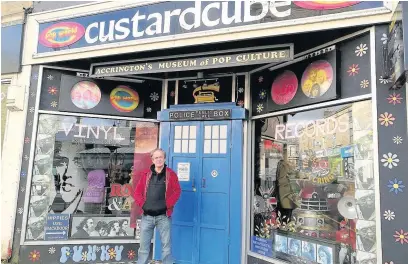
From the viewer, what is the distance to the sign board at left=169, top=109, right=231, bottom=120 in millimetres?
5215

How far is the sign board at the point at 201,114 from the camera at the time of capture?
5215 mm

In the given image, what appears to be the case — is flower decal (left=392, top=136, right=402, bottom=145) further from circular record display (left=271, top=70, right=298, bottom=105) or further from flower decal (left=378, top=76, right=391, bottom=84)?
circular record display (left=271, top=70, right=298, bottom=105)

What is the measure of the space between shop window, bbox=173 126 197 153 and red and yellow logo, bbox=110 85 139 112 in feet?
3.03

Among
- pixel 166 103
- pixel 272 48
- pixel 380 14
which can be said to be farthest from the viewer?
pixel 166 103

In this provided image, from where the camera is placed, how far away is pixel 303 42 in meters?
4.49

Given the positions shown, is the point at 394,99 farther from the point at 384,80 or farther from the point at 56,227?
the point at 56,227

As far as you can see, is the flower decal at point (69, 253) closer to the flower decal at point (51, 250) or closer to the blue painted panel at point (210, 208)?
the flower decal at point (51, 250)

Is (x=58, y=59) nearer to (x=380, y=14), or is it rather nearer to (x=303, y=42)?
(x=303, y=42)

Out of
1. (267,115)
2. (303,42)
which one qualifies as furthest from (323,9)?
(267,115)

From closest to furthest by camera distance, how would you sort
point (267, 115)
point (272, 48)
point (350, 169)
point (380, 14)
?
point (380, 14)
point (350, 169)
point (272, 48)
point (267, 115)

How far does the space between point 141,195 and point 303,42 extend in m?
2.99

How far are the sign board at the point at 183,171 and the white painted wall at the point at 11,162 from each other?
2.51 meters

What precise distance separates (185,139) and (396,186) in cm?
301

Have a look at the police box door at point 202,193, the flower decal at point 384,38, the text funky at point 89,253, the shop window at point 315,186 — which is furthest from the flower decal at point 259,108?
the text funky at point 89,253
